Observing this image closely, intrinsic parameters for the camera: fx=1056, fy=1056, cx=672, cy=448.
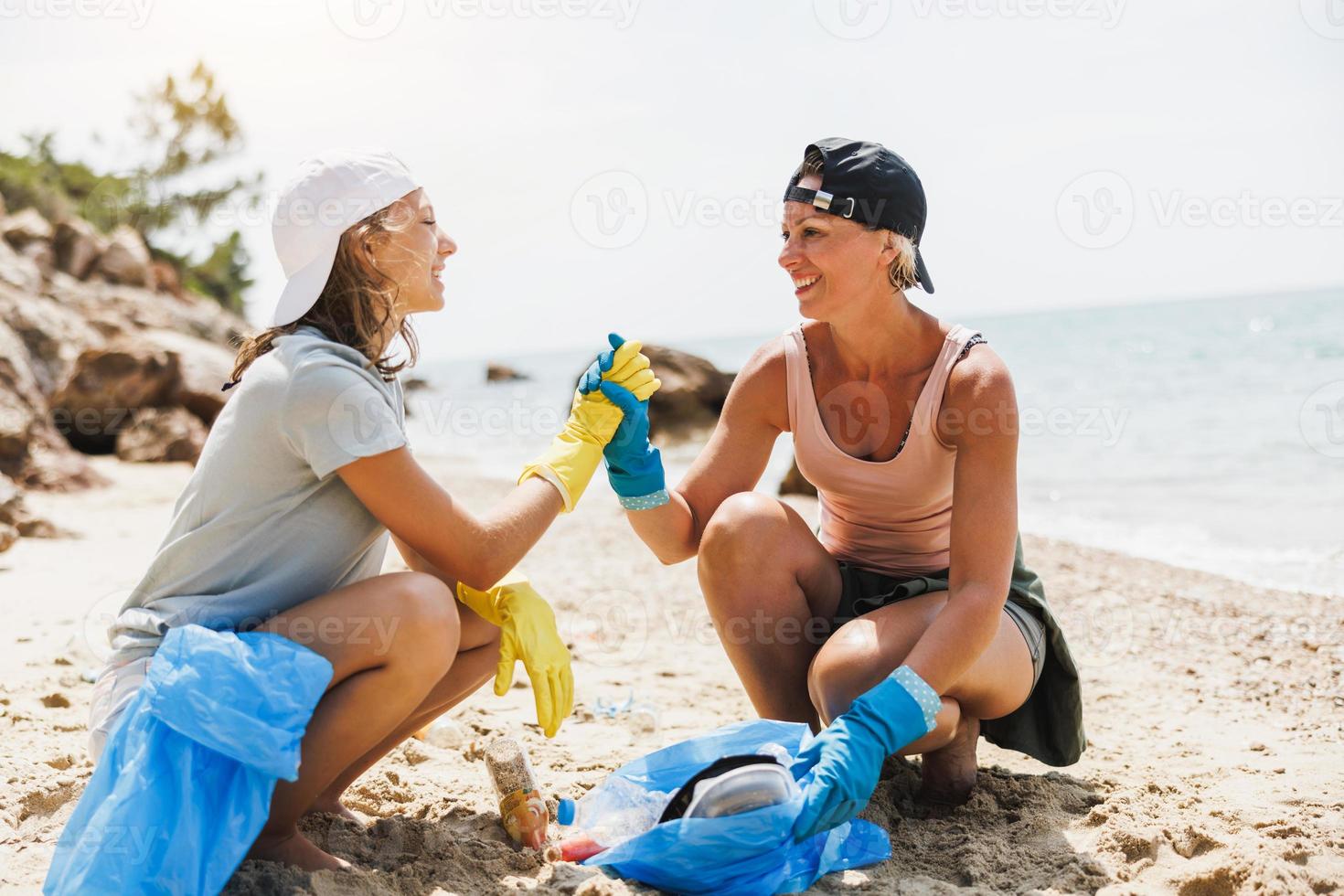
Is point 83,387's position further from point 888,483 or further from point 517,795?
point 888,483

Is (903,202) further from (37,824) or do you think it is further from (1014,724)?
(37,824)

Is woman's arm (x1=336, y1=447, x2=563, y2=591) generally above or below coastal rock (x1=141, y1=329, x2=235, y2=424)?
above

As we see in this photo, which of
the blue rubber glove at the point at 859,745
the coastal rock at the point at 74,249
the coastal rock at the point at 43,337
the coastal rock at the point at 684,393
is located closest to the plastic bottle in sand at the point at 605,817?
the blue rubber glove at the point at 859,745

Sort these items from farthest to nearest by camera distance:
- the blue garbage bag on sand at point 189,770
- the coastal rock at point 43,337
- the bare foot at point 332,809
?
the coastal rock at point 43,337
the bare foot at point 332,809
the blue garbage bag on sand at point 189,770

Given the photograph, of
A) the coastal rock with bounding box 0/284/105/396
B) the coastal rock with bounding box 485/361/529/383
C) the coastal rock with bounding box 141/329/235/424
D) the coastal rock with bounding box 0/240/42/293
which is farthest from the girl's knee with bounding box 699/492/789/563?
the coastal rock with bounding box 485/361/529/383

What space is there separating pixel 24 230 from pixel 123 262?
1512 millimetres

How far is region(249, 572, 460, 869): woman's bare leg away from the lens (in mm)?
1994

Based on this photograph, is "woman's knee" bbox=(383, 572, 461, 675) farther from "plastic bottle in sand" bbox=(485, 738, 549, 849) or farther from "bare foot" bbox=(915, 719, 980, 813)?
"bare foot" bbox=(915, 719, 980, 813)

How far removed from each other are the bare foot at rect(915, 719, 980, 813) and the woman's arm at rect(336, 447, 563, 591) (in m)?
1.11

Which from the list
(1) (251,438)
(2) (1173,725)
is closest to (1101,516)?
(2) (1173,725)

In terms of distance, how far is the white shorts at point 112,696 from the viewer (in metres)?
1.98

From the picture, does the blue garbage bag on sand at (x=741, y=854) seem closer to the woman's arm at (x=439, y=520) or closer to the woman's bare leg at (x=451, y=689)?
the woman's bare leg at (x=451, y=689)

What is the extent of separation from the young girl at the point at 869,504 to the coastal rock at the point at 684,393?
12220mm

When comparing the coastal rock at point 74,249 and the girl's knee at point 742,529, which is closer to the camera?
the girl's knee at point 742,529
